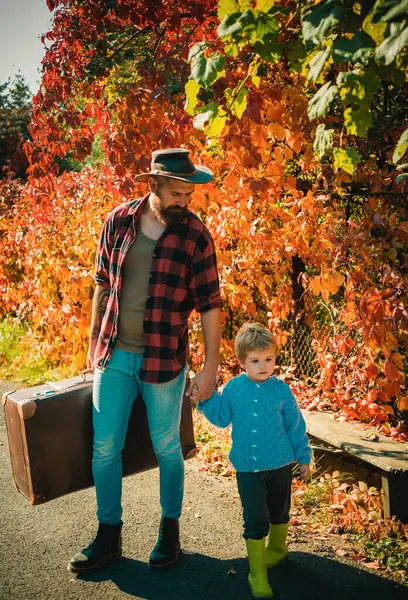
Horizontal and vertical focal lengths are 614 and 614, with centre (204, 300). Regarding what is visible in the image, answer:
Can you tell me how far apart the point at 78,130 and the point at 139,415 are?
2547 mm

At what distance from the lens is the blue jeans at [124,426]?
308 centimetres

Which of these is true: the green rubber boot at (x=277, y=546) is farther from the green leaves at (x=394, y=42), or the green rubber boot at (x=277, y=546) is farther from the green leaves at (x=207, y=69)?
the green leaves at (x=394, y=42)

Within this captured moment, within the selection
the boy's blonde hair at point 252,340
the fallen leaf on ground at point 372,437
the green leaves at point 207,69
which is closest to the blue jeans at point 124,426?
the boy's blonde hair at point 252,340

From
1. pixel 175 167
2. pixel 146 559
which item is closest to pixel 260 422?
pixel 146 559

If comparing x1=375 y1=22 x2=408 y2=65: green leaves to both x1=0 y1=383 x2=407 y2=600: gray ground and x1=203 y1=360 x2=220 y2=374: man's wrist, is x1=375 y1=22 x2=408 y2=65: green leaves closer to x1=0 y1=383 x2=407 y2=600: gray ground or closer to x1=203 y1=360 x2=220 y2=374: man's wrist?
x1=203 y1=360 x2=220 y2=374: man's wrist

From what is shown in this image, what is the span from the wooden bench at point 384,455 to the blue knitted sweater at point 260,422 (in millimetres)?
623

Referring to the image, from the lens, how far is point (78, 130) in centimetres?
484

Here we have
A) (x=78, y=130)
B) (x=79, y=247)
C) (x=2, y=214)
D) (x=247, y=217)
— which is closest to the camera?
(x=247, y=217)

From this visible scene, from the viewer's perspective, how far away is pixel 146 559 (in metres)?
3.24

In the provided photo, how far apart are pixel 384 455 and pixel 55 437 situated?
1.78 meters

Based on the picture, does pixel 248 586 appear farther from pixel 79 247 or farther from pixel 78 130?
pixel 79 247

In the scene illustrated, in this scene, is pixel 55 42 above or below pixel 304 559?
above

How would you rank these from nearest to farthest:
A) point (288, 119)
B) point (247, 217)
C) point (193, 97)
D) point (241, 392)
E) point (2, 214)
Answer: point (193, 97) → point (241, 392) → point (288, 119) → point (247, 217) → point (2, 214)

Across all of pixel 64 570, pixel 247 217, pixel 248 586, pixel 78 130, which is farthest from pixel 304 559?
pixel 78 130
